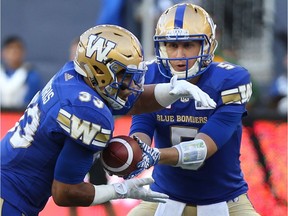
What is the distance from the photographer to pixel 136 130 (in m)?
4.73

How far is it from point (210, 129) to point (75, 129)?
0.87m

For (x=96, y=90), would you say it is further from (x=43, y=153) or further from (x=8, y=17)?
(x=8, y=17)

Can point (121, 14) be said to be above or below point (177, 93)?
below

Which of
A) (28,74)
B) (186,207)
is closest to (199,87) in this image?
(186,207)

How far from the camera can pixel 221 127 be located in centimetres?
450

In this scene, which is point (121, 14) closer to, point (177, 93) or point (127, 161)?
point (177, 93)

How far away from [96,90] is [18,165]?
520 millimetres

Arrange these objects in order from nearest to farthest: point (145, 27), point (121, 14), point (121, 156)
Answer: point (121, 156)
point (121, 14)
point (145, 27)

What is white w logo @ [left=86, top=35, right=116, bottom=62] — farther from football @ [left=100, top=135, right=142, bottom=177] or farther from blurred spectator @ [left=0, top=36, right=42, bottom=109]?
blurred spectator @ [left=0, top=36, right=42, bottom=109]

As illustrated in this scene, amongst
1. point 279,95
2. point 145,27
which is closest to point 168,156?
point 279,95

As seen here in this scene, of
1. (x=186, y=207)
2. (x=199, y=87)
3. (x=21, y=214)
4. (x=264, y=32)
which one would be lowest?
(x=264, y=32)

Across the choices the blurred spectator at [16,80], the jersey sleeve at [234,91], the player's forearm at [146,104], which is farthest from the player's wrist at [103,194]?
the blurred spectator at [16,80]

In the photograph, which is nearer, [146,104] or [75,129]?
[75,129]

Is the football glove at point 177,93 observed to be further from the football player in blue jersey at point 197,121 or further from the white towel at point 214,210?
the white towel at point 214,210
